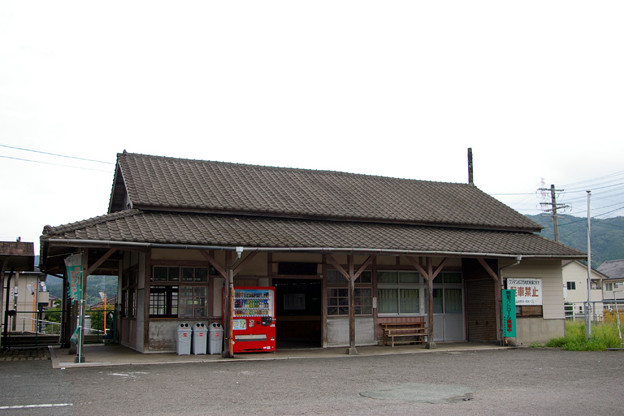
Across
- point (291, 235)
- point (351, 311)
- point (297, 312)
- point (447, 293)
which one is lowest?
point (297, 312)

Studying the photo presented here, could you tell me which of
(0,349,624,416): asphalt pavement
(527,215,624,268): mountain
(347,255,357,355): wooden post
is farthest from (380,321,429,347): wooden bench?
(527,215,624,268): mountain

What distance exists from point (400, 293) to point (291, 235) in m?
4.41

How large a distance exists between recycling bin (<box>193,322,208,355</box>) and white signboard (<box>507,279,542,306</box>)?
8479 mm

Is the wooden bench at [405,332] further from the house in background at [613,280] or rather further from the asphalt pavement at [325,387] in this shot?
the house in background at [613,280]

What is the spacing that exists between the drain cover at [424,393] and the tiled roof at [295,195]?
306 inches

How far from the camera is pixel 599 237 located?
111 m

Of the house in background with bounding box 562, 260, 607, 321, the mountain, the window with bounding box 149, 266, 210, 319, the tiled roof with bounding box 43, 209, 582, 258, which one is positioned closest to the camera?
the tiled roof with bounding box 43, 209, 582, 258

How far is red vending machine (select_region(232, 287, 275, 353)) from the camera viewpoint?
44.7ft

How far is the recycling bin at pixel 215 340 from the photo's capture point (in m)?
13.6

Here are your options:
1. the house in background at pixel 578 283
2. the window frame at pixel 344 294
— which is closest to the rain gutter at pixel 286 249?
the window frame at pixel 344 294

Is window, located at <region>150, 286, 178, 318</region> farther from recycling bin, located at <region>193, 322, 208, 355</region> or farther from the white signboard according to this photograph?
the white signboard

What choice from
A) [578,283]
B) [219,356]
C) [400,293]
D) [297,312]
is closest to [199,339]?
[219,356]

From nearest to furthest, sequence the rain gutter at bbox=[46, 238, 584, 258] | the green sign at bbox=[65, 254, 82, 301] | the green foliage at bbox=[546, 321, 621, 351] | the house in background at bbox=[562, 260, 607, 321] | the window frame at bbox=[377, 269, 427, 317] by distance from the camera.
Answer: the rain gutter at bbox=[46, 238, 584, 258], the green sign at bbox=[65, 254, 82, 301], the green foliage at bbox=[546, 321, 621, 351], the window frame at bbox=[377, 269, 427, 317], the house in background at bbox=[562, 260, 607, 321]

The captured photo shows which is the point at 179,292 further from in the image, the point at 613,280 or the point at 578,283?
the point at 613,280
